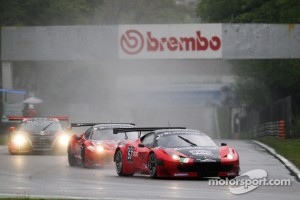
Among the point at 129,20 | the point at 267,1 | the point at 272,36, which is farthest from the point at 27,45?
the point at 129,20

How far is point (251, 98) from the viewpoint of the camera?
66062 millimetres

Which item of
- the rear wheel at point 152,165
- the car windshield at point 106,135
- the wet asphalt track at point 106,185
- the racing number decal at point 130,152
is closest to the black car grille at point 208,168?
the wet asphalt track at point 106,185

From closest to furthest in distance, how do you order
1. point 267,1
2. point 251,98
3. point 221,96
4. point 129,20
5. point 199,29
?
point 199,29, point 267,1, point 251,98, point 221,96, point 129,20

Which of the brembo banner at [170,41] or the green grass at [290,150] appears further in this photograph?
the brembo banner at [170,41]

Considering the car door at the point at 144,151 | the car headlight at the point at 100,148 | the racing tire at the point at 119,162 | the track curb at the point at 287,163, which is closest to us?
the car door at the point at 144,151

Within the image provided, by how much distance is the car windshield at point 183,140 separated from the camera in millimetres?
21000

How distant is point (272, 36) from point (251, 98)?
57.5ft

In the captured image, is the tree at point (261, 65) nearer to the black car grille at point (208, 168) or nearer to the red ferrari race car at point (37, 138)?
the red ferrari race car at point (37, 138)

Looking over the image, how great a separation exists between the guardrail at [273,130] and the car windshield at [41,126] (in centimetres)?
1387

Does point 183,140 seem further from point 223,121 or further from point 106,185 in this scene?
point 223,121

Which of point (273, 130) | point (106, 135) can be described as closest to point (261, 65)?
point (273, 130)

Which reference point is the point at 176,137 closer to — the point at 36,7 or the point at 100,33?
the point at 100,33

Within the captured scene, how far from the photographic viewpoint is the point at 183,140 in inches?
833

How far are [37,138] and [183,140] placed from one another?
471 inches
